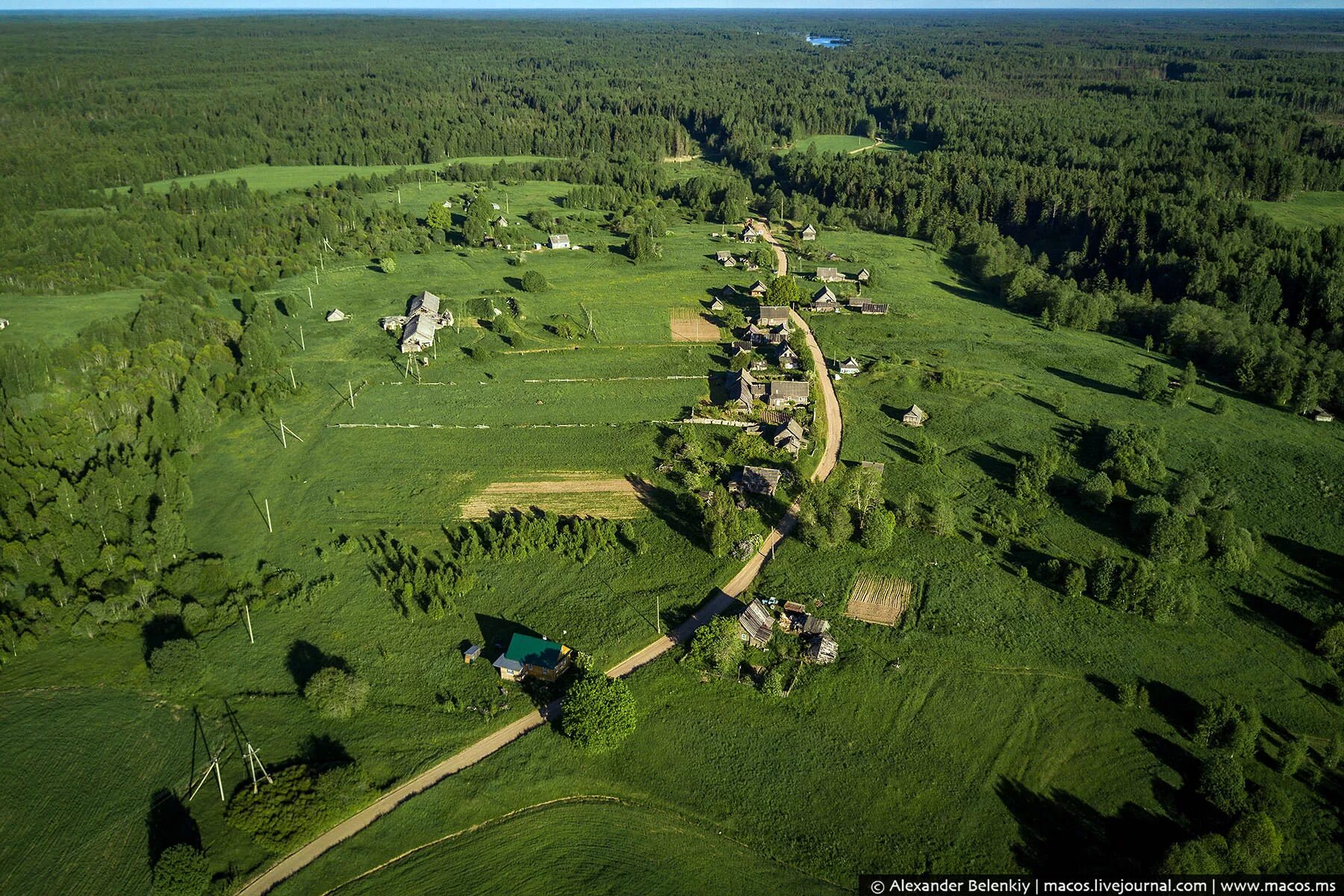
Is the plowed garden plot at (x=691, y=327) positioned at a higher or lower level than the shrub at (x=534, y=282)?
lower

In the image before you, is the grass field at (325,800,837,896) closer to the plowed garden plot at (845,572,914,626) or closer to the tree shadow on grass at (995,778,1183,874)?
the tree shadow on grass at (995,778,1183,874)

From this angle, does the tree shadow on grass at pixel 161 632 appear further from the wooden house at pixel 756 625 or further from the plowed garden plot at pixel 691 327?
the plowed garden plot at pixel 691 327

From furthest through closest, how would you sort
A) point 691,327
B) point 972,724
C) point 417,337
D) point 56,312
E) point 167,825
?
point 691,327 → point 56,312 → point 417,337 → point 972,724 → point 167,825

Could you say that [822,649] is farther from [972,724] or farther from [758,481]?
[758,481]

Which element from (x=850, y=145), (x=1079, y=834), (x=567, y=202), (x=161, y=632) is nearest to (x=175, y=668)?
(x=161, y=632)

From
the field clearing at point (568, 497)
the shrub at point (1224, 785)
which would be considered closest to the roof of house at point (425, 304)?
the field clearing at point (568, 497)
